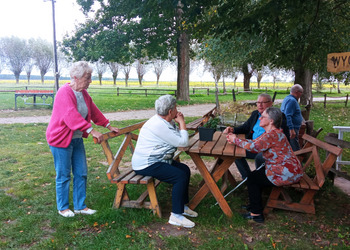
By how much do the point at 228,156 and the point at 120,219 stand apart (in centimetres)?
146

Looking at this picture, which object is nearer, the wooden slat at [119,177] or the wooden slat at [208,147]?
the wooden slat at [208,147]

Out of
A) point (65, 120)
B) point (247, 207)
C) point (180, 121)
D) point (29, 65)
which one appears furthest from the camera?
point (29, 65)

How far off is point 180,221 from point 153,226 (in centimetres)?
32

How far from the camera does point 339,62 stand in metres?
3.57

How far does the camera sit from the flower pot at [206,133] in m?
3.76

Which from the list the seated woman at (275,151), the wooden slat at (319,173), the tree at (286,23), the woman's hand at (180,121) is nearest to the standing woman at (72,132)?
the woman's hand at (180,121)

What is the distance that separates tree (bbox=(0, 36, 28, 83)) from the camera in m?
75.9

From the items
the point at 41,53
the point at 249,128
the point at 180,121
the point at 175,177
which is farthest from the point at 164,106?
the point at 41,53

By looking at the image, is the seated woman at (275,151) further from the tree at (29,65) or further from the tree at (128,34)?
the tree at (29,65)

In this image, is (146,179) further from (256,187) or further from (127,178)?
(256,187)

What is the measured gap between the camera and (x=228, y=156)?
353 cm

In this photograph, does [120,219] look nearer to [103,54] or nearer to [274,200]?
[274,200]

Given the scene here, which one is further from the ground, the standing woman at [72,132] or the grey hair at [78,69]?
the grey hair at [78,69]

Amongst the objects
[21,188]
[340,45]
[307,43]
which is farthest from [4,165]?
[340,45]
